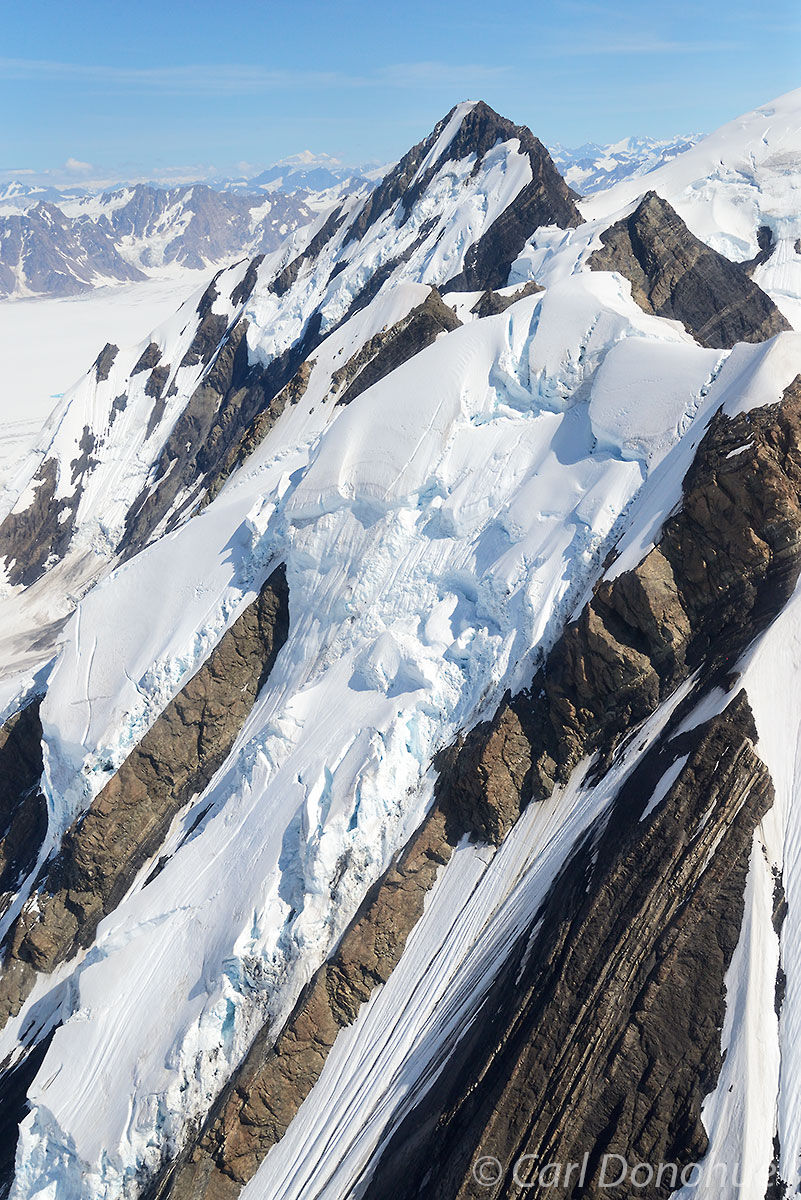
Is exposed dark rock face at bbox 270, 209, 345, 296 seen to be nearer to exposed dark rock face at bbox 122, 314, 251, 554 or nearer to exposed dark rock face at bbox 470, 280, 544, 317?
exposed dark rock face at bbox 122, 314, 251, 554

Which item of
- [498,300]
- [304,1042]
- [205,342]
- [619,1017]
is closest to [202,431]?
[205,342]

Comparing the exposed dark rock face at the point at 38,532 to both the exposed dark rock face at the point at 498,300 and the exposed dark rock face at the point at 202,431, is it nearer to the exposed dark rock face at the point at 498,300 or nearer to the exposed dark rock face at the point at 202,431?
the exposed dark rock face at the point at 202,431

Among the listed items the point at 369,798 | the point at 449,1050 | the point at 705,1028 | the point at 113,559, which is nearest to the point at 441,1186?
the point at 449,1050

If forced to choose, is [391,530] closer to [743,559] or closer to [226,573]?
[226,573]

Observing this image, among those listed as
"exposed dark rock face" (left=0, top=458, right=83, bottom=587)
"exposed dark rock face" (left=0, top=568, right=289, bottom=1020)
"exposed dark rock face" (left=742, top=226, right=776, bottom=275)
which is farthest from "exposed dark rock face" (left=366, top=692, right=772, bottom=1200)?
"exposed dark rock face" (left=0, top=458, right=83, bottom=587)

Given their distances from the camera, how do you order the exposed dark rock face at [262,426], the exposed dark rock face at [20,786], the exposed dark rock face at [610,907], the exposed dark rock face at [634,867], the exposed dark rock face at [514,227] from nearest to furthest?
the exposed dark rock face at [634,867]
the exposed dark rock face at [610,907]
the exposed dark rock face at [20,786]
the exposed dark rock face at [262,426]
the exposed dark rock face at [514,227]

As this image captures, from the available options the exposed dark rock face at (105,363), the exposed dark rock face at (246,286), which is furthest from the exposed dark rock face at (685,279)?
the exposed dark rock face at (105,363)
